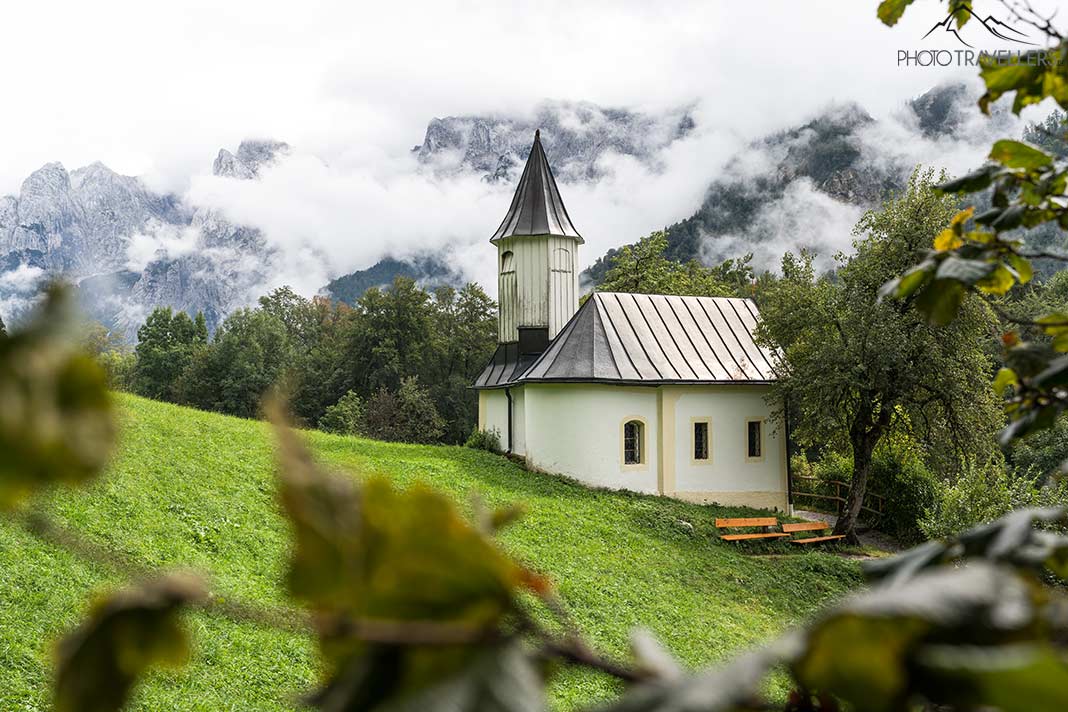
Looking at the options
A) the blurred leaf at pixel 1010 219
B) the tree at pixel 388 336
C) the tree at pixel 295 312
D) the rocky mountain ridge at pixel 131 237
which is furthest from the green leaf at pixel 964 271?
the rocky mountain ridge at pixel 131 237

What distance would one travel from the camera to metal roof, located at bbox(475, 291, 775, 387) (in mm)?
17953

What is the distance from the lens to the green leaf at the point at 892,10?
1.65 metres

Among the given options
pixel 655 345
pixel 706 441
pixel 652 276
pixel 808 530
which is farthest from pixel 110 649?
pixel 652 276

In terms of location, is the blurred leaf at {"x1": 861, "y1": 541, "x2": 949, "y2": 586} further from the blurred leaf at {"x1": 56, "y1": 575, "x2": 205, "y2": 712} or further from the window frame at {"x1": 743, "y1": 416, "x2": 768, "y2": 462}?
the window frame at {"x1": 743, "y1": 416, "x2": 768, "y2": 462}

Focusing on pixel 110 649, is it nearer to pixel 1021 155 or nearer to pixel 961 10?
pixel 1021 155

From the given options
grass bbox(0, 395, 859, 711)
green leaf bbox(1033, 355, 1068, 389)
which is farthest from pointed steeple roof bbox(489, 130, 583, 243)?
green leaf bbox(1033, 355, 1068, 389)

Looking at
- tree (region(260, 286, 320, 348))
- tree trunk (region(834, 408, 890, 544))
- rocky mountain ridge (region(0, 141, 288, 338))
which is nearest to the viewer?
tree trunk (region(834, 408, 890, 544))

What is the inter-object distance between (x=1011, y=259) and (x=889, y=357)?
47.2 ft

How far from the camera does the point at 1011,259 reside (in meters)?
1.36

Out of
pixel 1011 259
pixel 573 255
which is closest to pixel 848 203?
pixel 573 255

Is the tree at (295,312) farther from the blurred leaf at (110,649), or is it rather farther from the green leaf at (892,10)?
the blurred leaf at (110,649)

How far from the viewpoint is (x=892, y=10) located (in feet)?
5.47

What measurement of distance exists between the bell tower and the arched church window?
377 centimetres

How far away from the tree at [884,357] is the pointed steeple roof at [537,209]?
6.70 m
